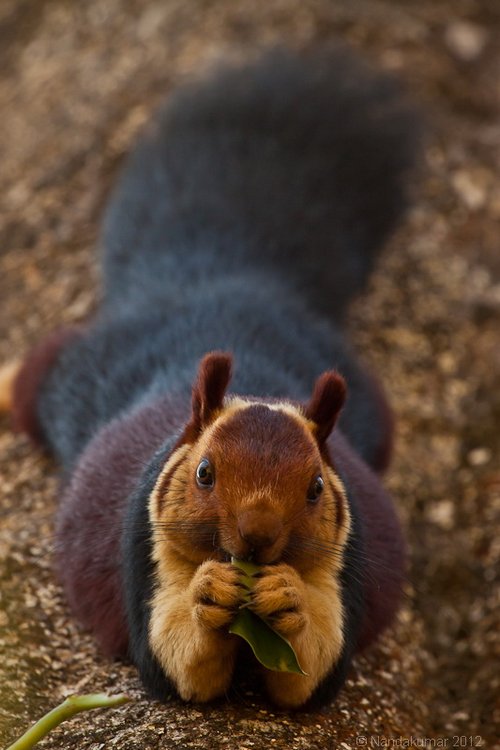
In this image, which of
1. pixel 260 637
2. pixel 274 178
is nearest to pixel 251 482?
pixel 260 637

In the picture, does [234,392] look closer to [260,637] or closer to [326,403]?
[326,403]

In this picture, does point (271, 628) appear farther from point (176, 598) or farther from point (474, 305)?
point (474, 305)

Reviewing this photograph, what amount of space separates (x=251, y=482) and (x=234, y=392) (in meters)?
0.86

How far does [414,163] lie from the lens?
5750 mm

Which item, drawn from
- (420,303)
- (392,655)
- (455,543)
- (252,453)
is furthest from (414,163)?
(252,453)

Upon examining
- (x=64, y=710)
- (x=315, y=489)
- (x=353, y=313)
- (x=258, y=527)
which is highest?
(x=64, y=710)

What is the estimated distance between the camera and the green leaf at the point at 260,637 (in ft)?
9.42

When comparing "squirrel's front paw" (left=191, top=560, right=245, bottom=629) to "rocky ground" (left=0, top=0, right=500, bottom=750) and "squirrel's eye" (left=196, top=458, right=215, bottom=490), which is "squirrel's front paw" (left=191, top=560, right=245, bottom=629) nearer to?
"squirrel's eye" (left=196, top=458, right=215, bottom=490)

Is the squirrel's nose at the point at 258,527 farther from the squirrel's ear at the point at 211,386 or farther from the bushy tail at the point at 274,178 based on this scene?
the bushy tail at the point at 274,178

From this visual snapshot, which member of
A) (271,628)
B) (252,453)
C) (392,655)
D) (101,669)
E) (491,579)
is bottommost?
(491,579)

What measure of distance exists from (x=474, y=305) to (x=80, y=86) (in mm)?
2853

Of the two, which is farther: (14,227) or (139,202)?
(14,227)

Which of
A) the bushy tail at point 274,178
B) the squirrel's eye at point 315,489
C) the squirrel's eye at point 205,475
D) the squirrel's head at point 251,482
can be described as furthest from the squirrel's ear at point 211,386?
the bushy tail at point 274,178

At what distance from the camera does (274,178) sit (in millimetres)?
5422
